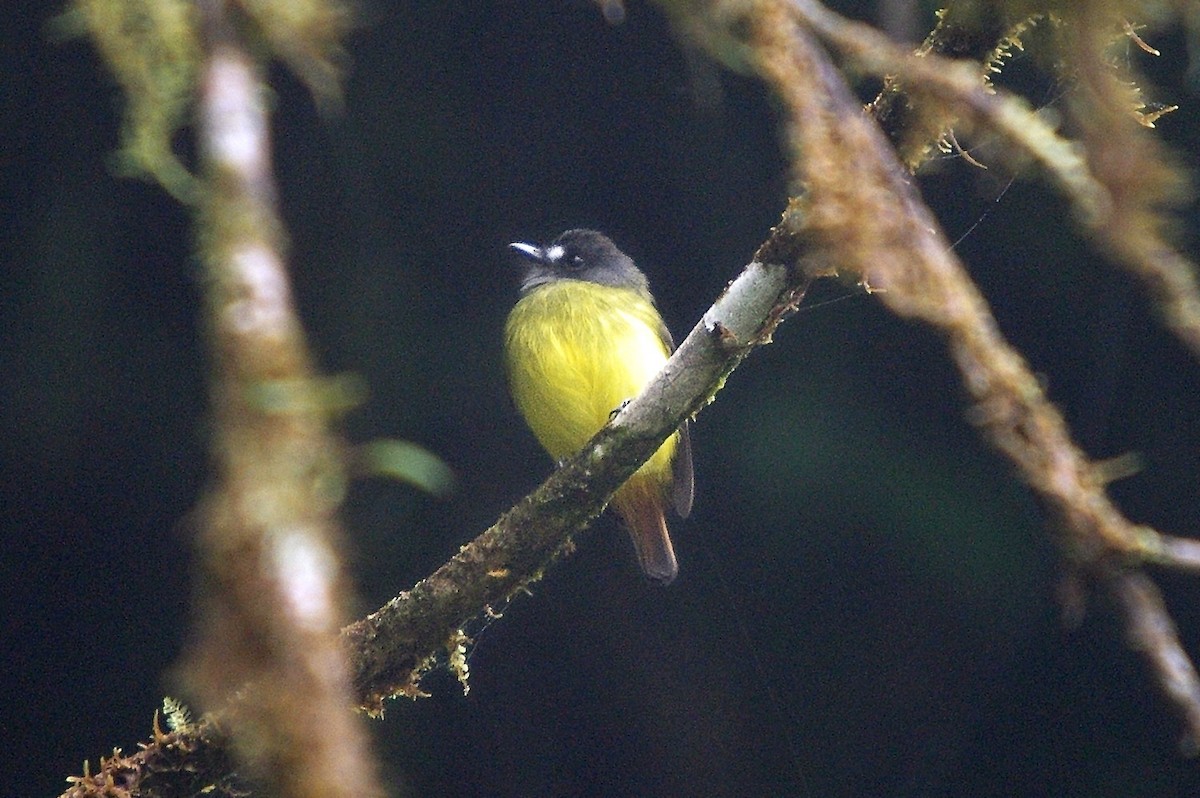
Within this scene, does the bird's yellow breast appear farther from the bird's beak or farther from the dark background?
the dark background

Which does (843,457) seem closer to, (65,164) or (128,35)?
(65,164)

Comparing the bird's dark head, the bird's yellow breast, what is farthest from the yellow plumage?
the bird's dark head

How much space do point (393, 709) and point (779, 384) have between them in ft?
5.74

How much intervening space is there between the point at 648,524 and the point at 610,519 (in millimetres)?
488

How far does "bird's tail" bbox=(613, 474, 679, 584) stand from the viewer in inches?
153

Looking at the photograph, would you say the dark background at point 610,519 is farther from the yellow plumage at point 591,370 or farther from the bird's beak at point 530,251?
the yellow plumage at point 591,370

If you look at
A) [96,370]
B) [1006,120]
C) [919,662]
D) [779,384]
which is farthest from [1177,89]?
[96,370]

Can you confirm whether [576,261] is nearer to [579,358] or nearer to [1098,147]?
[579,358]

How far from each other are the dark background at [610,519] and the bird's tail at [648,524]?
1.68ft

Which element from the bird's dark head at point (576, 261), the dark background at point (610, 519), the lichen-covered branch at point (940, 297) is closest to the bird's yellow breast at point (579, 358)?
the bird's dark head at point (576, 261)

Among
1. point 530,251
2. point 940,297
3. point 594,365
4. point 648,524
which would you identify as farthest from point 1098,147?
point 530,251

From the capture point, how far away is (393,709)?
4379mm

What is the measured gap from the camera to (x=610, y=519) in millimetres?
4453

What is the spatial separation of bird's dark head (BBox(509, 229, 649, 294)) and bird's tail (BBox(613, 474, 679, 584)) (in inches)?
26.8
